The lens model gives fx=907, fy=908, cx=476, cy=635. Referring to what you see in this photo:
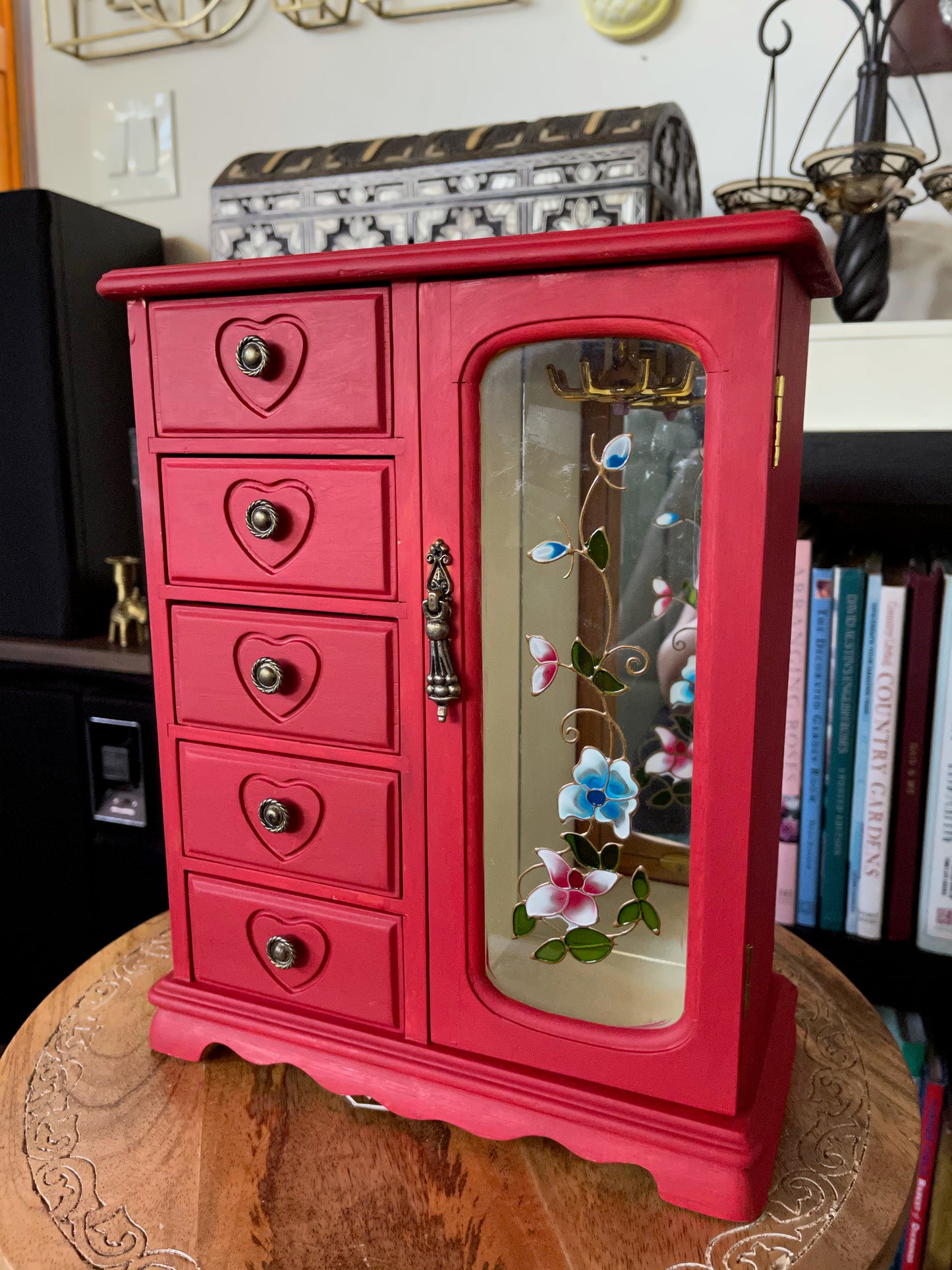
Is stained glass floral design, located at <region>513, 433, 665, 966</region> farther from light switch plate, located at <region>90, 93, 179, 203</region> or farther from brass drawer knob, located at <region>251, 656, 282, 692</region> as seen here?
light switch plate, located at <region>90, 93, 179, 203</region>

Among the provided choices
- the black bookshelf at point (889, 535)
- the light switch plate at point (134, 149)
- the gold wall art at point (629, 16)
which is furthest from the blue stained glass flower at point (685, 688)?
the light switch plate at point (134, 149)

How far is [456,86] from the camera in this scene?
1.15 meters

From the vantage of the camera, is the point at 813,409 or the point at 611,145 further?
the point at 813,409

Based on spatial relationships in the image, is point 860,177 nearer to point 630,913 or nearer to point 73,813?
point 630,913

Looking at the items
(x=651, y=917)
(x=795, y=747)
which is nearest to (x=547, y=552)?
(x=651, y=917)

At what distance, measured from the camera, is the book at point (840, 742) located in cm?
94

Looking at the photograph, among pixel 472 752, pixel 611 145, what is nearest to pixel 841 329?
pixel 611 145

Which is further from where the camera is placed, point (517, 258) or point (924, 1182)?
point (924, 1182)

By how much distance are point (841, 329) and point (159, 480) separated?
633mm

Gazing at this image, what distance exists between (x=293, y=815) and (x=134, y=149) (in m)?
1.10

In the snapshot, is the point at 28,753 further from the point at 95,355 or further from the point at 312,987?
the point at 312,987

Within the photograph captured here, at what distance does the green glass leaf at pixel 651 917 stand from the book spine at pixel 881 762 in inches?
16.8

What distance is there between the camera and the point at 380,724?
2.20ft

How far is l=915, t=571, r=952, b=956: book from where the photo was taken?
0.92m
